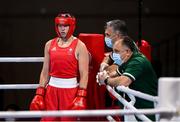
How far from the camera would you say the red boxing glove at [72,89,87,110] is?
2.70m

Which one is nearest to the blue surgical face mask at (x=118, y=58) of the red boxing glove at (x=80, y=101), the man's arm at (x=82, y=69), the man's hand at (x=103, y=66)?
the man's hand at (x=103, y=66)

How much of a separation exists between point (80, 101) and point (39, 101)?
10.7 inches

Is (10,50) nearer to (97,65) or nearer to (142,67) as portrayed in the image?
(97,65)

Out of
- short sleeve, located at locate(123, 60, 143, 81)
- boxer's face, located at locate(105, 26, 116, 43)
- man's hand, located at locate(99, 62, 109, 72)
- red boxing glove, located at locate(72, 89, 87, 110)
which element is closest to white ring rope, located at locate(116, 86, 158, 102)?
short sleeve, located at locate(123, 60, 143, 81)

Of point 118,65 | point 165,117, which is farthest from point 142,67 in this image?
point 165,117

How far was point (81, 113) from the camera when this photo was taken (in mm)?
1497

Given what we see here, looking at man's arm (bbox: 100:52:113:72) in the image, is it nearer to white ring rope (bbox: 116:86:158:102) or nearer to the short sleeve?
the short sleeve

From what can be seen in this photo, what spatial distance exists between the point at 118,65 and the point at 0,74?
9.19 feet

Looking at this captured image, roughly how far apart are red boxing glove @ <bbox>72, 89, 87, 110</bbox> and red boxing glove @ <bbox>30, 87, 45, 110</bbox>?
0.71ft

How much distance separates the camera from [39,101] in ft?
9.31

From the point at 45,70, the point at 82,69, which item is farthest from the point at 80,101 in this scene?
the point at 45,70

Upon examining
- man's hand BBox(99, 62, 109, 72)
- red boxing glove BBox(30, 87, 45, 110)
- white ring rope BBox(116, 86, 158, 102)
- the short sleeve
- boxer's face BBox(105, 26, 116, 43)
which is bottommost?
red boxing glove BBox(30, 87, 45, 110)

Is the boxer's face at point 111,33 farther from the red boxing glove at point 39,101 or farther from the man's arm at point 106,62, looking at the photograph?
the red boxing glove at point 39,101

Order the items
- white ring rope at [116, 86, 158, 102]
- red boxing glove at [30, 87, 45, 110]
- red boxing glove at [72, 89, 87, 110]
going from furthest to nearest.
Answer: red boxing glove at [30, 87, 45, 110] → red boxing glove at [72, 89, 87, 110] → white ring rope at [116, 86, 158, 102]
